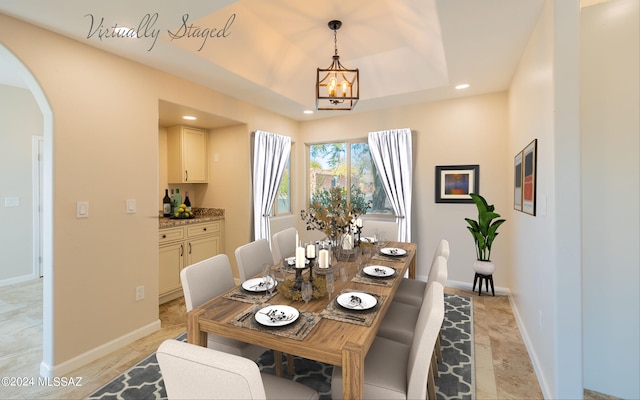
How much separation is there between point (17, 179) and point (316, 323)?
526 centimetres

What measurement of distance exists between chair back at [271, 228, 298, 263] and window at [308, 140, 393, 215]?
5.40 feet

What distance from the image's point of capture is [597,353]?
1.93m

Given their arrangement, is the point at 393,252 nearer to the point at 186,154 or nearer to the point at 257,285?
the point at 257,285

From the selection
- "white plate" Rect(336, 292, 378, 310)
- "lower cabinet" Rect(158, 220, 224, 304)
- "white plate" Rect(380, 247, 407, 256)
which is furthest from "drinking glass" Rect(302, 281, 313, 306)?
"lower cabinet" Rect(158, 220, 224, 304)

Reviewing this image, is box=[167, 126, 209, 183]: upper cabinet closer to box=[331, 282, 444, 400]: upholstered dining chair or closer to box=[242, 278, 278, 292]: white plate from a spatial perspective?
box=[242, 278, 278, 292]: white plate

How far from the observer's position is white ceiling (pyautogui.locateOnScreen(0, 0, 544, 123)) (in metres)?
1.97

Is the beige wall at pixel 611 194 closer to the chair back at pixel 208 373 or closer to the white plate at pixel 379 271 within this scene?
the white plate at pixel 379 271

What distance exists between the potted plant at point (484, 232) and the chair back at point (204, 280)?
2.89m

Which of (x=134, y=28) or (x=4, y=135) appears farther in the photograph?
(x=4, y=135)

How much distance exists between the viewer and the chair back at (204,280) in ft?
5.77

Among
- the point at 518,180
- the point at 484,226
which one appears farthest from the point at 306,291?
the point at 484,226

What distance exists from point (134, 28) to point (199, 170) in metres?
2.31

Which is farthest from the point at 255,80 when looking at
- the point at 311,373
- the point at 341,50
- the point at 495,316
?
the point at 495,316

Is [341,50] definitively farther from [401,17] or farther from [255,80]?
[255,80]
